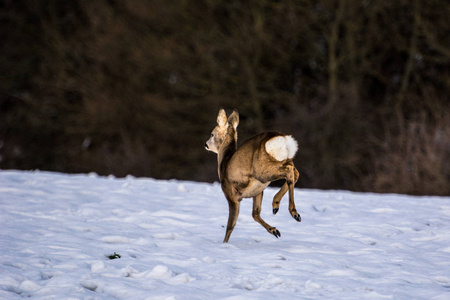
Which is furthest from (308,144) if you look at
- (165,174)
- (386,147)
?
(165,174)

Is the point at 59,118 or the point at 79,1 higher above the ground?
the point at 79,1

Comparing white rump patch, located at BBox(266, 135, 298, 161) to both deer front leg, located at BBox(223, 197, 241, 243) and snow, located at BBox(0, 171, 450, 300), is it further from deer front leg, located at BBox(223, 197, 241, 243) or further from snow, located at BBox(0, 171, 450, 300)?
snow, located at BBox(0, 171, 450, 300)

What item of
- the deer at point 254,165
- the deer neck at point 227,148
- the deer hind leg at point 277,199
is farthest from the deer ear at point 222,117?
the deer hind leg at point 277,199

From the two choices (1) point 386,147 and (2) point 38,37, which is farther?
(2) point 38,37

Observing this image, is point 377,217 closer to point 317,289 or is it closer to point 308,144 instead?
point 317,289

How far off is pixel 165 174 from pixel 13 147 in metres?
8.89

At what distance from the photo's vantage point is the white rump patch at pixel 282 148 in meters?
6.50

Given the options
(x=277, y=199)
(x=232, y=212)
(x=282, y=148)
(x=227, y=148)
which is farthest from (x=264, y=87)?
(x=282, y=148)

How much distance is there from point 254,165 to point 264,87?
16802 mm

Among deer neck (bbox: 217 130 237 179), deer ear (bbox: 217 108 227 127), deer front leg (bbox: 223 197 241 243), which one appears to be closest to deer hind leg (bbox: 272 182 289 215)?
deer front leg (bbox: 223 197 241 243)

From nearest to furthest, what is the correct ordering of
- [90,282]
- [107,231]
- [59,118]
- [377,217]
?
[90,282] → [107,231] → [377,217] → [59,118]

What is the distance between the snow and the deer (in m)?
0.45

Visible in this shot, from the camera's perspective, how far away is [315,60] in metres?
23.3

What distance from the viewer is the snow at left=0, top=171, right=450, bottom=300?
5.49m
